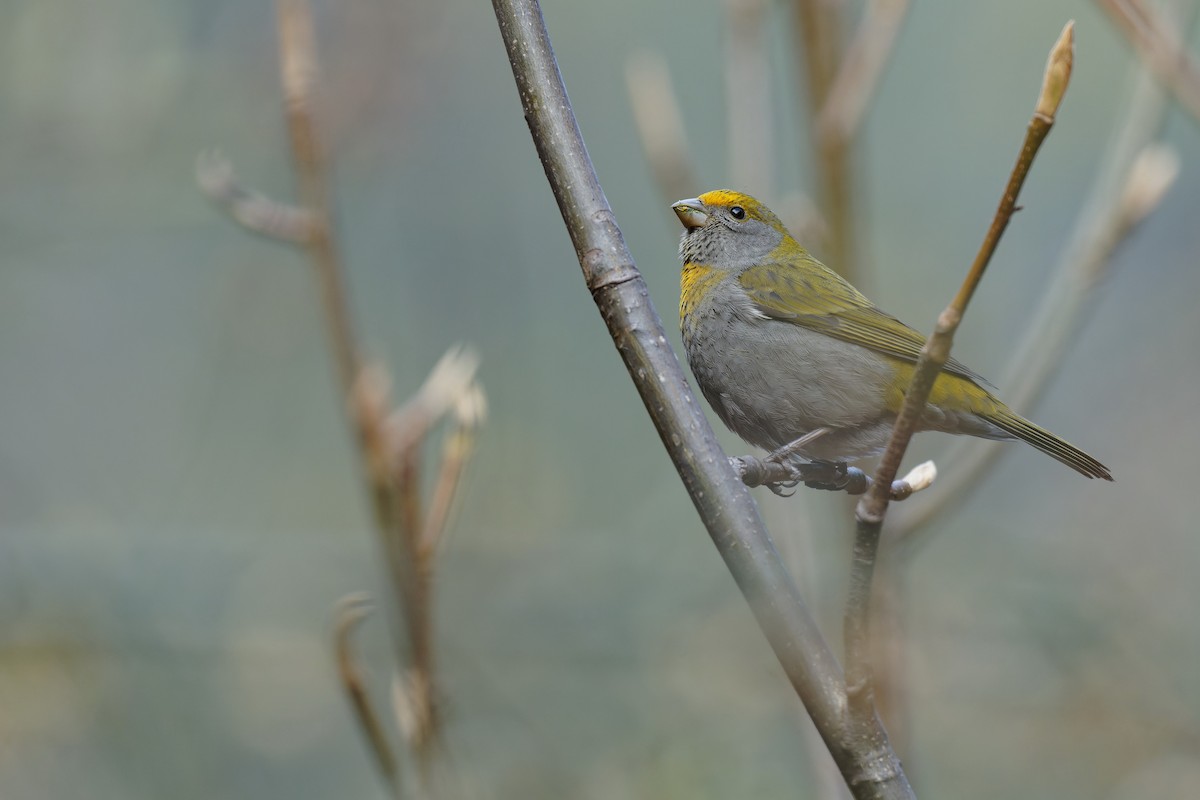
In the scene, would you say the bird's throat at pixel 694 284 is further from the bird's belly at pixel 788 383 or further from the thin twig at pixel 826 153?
the thin twig at pixel 826 153

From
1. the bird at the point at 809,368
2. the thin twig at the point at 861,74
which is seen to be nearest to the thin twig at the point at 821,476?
the bird at the point at 809,368

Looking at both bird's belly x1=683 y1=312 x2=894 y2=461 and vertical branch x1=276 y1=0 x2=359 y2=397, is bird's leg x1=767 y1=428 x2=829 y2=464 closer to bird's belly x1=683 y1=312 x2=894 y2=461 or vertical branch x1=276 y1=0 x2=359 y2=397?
bird's belly x1=683 y1=312 x2=894 y2=461

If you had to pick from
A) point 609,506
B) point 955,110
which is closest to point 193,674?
point 609,506

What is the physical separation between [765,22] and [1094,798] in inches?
145

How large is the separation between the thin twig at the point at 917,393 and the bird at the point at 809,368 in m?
0.80

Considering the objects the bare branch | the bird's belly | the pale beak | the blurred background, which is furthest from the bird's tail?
the bare branch

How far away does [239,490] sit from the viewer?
7.62 meters

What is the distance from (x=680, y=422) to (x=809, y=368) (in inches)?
51.2

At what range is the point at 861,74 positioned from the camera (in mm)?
4156

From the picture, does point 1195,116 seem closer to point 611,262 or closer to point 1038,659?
point 611,262

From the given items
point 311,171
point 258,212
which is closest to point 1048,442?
point 311,171

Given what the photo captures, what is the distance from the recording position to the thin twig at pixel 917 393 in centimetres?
125

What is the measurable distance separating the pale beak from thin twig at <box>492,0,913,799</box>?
1.72 m

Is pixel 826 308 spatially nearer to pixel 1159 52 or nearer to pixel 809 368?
pixel 809 368
